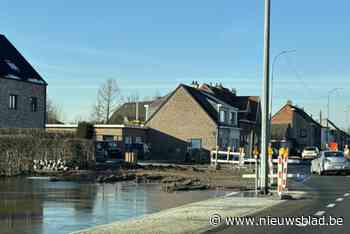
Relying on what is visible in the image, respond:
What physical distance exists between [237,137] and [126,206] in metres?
62.7

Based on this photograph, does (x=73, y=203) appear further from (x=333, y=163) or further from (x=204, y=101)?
(x=204, y=101)

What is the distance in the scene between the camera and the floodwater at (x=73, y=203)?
14141 millimetres

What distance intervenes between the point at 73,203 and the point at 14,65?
129 ft

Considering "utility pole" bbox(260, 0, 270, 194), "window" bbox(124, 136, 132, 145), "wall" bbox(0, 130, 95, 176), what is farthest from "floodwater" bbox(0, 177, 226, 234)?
"window" bbox(124, 136, 132, 145)

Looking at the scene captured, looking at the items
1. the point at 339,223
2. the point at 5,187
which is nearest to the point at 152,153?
the point at 5,187

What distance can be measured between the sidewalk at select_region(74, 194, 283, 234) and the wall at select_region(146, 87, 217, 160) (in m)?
51.5

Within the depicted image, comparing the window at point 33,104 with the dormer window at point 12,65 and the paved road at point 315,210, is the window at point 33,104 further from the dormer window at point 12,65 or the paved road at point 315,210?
the paved road at point 315,210

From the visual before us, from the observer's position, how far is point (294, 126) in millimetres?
114500

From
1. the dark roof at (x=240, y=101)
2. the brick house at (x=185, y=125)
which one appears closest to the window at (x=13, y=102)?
the brick house at (x=185, y=125)

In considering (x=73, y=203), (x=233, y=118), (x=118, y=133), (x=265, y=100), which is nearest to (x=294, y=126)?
(x=233, y=118)

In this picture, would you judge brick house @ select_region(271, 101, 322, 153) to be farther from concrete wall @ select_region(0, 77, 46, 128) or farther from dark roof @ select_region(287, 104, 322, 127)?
concrete wall @ select_region(0, 77, 46, 128)

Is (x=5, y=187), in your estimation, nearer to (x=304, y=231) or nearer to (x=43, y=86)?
(x=304, y=231)

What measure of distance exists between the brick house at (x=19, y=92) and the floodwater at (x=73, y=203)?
25482mm

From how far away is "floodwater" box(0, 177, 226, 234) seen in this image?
14141 mm
